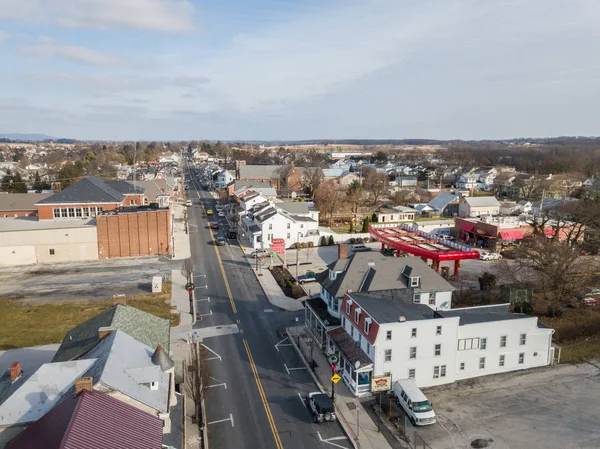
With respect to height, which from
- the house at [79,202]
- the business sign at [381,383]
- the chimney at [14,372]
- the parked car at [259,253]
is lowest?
the business sign at [381,383]

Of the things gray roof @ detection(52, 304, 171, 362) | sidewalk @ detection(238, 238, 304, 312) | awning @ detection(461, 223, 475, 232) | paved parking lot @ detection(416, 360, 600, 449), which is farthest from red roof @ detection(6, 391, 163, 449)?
awning @ detection(461, 223, 475, 232)

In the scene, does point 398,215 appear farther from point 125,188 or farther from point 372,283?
point 372,283

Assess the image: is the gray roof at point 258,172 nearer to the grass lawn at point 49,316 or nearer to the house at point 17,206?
the house at point 17,206

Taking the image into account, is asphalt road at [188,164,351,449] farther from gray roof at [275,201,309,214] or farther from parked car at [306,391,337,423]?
gray roof at [275,201,309,214]

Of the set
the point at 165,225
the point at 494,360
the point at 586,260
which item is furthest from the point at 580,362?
the point at 165,225

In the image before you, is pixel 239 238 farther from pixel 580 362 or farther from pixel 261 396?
pixel 580 362

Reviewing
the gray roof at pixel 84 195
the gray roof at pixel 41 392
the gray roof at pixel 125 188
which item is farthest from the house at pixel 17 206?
the gray roof at pixel 41 392
